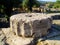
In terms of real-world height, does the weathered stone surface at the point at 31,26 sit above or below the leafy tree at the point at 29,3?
above

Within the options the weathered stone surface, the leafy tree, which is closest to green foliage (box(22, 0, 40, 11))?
the leafy tree

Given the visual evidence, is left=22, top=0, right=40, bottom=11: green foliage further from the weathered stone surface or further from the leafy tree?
the weathered stone surface

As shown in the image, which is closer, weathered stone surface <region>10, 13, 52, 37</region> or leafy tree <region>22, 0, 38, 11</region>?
weathered stone surface <region>10, 13, 52, 37</region>

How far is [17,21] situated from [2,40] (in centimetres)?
127

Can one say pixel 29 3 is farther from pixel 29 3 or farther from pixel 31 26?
pixel 31 26

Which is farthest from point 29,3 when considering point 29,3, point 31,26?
point 31,26

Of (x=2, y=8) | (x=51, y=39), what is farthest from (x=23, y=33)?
(x=2, y=8)

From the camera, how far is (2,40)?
31.1ft

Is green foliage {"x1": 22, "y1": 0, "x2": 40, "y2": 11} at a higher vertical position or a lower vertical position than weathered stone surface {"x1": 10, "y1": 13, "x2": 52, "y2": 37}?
lower

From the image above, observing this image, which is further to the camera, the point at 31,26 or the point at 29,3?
the point at 29,3

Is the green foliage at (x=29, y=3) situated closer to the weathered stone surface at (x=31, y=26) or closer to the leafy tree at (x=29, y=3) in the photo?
the leafy tree at (x=29, y=3)

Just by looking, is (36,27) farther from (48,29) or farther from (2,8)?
(2,8)

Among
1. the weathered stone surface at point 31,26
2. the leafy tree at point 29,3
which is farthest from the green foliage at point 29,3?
the weathered stone surface at point 31,26

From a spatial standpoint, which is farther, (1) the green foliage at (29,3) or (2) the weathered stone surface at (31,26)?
(1) the green foliage at (29,3)
